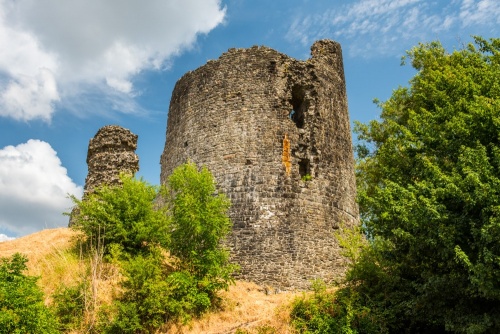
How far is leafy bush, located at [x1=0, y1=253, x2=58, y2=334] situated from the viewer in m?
8.80

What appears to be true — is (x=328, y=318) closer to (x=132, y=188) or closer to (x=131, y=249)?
(x=131, y=249)

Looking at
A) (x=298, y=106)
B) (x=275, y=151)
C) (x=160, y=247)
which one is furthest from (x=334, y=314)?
(x=298, y=106)

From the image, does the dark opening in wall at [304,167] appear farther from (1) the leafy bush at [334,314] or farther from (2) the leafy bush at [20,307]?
(2) the leafy bush at [20,307]

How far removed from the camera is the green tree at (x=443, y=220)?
8141mm

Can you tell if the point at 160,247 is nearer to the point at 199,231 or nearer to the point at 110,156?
the point at 199,231

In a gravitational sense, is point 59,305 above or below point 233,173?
below

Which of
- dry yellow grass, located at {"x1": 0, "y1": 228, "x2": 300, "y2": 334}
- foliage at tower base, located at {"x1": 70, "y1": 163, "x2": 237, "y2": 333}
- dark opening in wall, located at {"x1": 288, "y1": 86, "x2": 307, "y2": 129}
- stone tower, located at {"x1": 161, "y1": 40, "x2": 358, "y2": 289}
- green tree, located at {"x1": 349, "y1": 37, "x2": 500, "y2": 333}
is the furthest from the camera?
dark opening in wall, located at {"x1": 288, "y1": 86, "x2": 307, "y2": 129}

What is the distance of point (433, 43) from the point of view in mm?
18047

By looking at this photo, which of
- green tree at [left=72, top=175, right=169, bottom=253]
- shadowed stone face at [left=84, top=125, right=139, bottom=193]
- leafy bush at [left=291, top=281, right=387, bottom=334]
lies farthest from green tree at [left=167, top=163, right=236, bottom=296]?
shadowed stone face at [left=84, top=125, right=139, bottom=193]

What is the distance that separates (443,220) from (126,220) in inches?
324

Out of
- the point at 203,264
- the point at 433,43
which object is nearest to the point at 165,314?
the point at 203,264

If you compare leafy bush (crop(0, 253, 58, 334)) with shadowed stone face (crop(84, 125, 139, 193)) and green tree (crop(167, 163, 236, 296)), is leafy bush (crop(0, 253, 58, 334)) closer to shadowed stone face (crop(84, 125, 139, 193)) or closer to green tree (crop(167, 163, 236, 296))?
green tree (crop(167, 163, 236, 296))

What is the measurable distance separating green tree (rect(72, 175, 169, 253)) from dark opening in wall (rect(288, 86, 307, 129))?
6049 mm

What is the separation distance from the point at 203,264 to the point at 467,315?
248 inches
